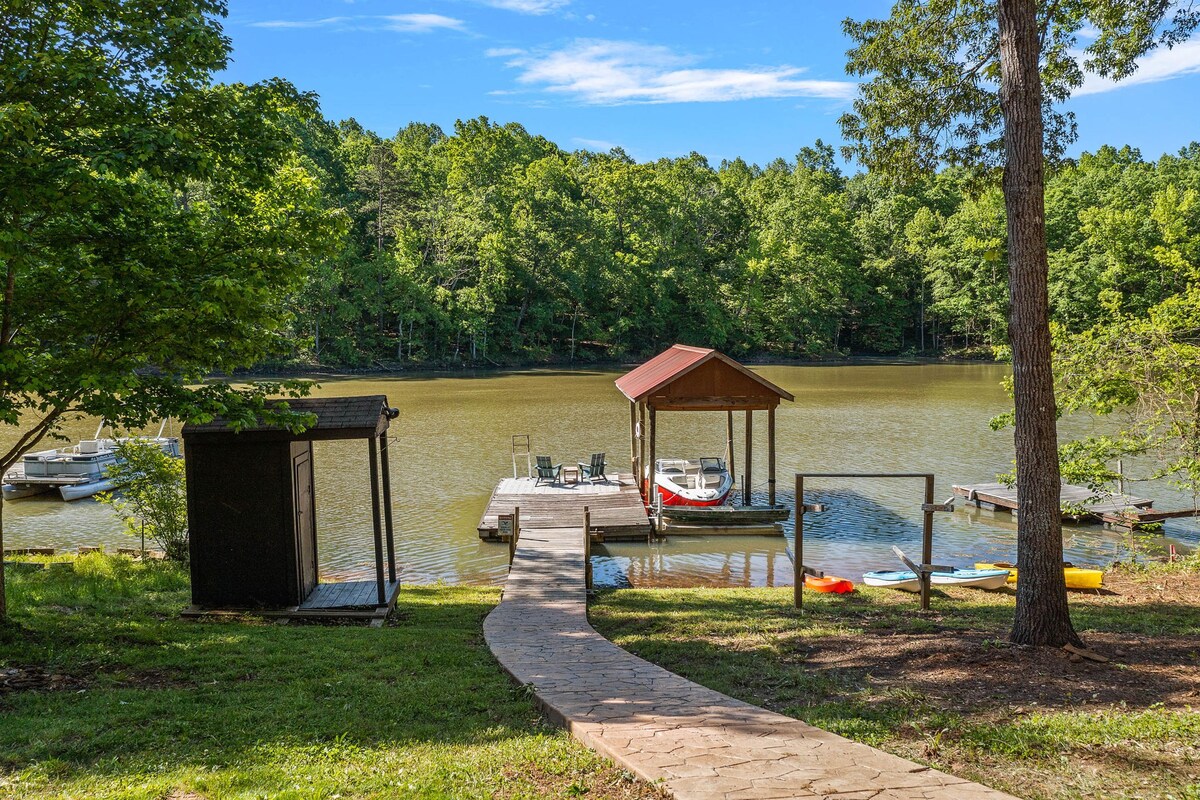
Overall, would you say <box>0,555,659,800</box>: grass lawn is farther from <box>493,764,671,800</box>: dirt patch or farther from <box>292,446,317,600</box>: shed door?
<box>292,446,317,600</box>: shed door

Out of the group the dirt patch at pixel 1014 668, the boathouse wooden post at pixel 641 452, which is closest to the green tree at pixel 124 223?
the dirt patch at pixel 1014 668

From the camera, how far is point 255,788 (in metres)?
4.76

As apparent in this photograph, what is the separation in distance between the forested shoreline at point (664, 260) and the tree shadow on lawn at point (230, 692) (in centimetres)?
4932

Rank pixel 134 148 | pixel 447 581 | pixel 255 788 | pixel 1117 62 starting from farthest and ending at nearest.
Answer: pixel 447 581, pixel 1117 62, pixel 134 148, pixel 255 788

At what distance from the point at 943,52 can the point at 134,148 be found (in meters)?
9.78

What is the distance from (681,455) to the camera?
2797 cm

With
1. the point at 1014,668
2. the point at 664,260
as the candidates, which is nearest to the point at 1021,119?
the point at 1014,668

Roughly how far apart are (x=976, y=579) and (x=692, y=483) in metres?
8.20

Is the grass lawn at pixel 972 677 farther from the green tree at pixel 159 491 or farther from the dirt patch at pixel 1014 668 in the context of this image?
the green tree at pixel 159 491

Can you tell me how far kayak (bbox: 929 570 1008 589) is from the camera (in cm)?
1316

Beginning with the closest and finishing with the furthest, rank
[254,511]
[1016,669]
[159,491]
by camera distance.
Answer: [1016,669] < [254,511] < [159,491]

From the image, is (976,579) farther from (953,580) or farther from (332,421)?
(332,421)

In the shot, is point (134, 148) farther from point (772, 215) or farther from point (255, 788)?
point (772, 215)

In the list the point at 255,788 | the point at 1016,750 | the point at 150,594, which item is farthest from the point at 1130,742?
the point at 150,594
